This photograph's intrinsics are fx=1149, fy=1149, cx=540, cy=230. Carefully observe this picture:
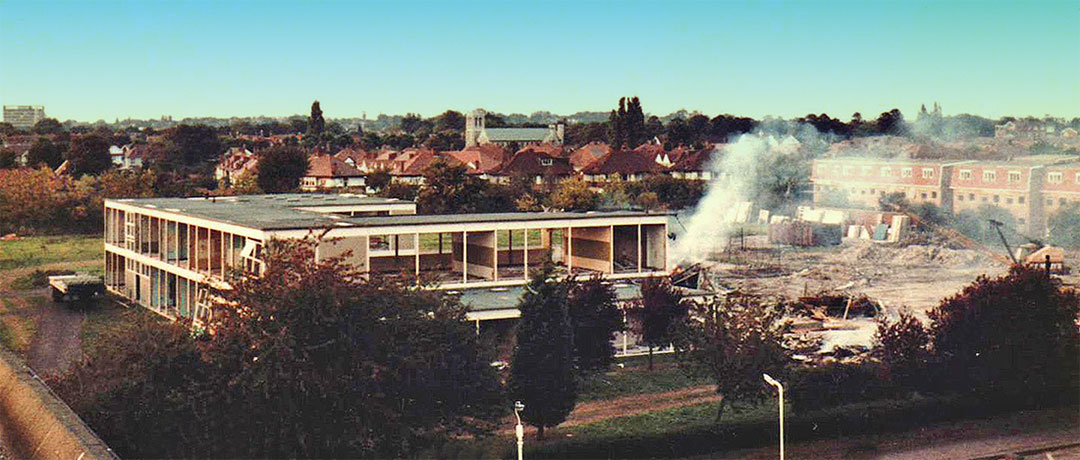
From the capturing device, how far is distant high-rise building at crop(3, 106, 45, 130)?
115450mm

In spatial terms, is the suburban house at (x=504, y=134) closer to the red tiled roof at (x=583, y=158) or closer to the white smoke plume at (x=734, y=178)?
the red tiled roof at (x=583, y=158)

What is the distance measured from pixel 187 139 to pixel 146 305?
6229cm

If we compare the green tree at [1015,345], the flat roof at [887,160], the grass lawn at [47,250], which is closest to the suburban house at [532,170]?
the flat roof at [887,160]

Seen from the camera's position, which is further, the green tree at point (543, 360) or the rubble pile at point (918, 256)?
the rubble pile at point (918, 256)

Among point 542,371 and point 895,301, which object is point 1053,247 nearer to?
point 895,301

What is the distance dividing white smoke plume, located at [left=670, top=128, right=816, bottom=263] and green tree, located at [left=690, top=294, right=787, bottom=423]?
77.0ft

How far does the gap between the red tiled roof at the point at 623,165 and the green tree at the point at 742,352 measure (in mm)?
44771

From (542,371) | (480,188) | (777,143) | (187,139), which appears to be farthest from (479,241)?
(187,139)

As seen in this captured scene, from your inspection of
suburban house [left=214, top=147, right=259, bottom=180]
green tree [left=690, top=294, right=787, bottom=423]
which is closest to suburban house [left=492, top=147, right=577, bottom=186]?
suburban house [left=214, top=147, right=259, bottom=180]

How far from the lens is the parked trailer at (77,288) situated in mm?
24984

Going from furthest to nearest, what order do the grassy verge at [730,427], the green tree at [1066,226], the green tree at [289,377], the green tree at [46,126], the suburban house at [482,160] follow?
1. the green tree at [46,126]
2. the suburban house at [482,160]
3. the green tree at [1066,226]
4. the grassy verge at [730,427]
5. the green tree at [289,377]

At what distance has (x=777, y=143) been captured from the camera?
184 ft

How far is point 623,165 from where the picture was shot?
60.0 m

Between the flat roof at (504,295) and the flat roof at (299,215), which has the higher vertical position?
the flat roof at (299,215)
